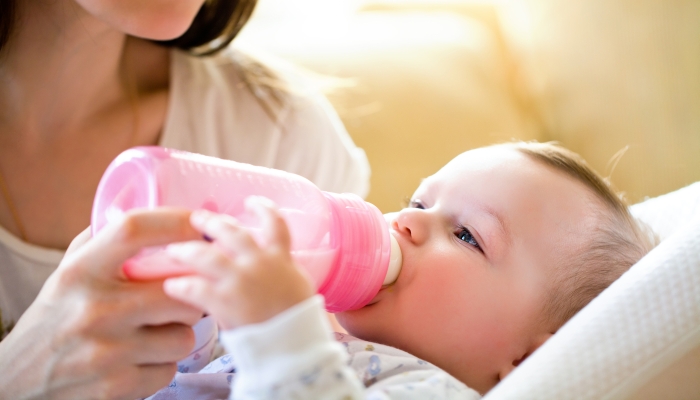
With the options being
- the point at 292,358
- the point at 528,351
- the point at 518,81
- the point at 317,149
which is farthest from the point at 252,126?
the point at 518,81

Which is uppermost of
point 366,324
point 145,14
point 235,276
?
point 145,14

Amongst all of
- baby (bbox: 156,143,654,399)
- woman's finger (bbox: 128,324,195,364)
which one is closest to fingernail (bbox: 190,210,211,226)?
woman's finger (bbox: 128,324,195,364)

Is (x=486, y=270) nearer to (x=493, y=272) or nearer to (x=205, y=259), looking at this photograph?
(x=493, y=272)

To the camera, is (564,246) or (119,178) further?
(564,246)

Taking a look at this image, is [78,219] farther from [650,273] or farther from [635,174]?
[635,174]

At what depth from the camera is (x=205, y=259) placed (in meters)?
0.50

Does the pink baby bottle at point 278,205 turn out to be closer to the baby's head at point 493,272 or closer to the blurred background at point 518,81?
the baby's head at point 493,272

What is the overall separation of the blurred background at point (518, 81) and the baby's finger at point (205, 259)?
1082 millimetres

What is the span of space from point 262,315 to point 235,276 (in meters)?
0.04

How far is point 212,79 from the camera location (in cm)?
124

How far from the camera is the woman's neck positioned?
3.35ft

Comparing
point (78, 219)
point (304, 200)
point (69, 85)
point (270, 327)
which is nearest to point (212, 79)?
point (69, 85)

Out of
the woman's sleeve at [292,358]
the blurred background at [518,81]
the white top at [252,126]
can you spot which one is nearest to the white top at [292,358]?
the woman's sleeve at [292,358]

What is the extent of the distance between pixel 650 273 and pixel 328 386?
366 millimetres
